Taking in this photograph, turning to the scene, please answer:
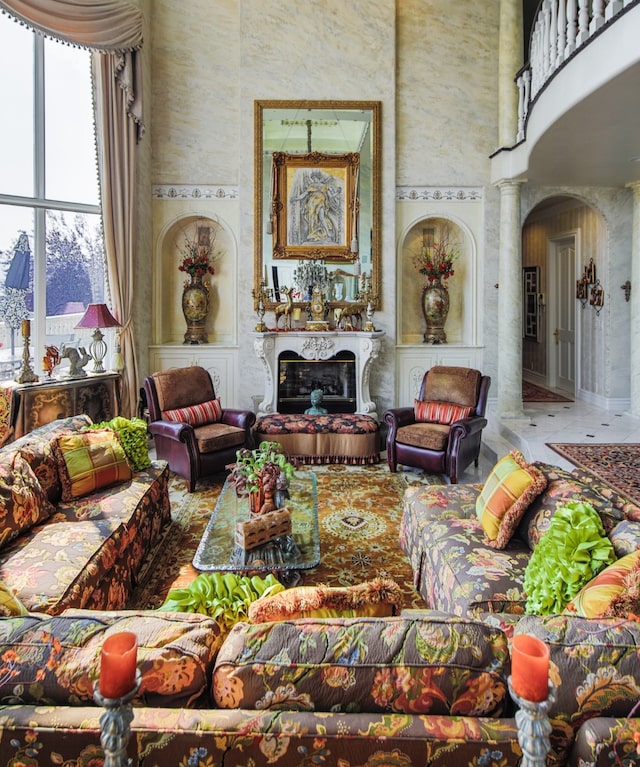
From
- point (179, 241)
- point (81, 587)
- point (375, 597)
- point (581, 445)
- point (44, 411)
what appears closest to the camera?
point (375, 597)

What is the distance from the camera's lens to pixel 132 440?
405cm

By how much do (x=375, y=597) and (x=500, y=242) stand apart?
248 inches

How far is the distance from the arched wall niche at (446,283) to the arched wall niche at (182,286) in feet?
7.35

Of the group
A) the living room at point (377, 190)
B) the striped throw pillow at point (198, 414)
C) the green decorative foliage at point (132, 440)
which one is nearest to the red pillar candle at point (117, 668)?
the green decorative foliage at point (132, 440)

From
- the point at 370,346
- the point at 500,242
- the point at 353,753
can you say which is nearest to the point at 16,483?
the point at 353,753

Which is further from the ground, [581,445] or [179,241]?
[179,241]

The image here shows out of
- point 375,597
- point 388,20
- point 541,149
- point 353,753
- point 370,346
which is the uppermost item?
point 388,20

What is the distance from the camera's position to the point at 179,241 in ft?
24.5

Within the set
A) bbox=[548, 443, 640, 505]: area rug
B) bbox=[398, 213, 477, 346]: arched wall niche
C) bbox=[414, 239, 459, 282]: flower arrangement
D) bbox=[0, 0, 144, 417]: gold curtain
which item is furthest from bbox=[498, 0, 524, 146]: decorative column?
bbox=[0, 0, 144, 417]: gold curtain

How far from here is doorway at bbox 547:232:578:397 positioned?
8695mm

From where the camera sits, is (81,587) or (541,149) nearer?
(81,587)

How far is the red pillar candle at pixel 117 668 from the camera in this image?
3.14ft

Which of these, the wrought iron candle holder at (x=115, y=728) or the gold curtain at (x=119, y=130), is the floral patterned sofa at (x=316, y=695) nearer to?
the wrought iron candle holder at (x=115, y=728)

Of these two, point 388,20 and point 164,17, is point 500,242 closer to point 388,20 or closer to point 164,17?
point 388,20
